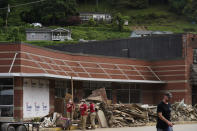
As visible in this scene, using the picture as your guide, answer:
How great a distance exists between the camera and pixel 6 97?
3297 cm

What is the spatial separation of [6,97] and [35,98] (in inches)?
92.6

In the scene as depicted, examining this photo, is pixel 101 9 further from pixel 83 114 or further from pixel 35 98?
pixel 83 114

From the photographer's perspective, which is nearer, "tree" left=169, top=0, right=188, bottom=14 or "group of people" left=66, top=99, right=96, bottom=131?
"group of people" left=66, top=99, right=96, bottom=131

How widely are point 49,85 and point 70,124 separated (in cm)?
600

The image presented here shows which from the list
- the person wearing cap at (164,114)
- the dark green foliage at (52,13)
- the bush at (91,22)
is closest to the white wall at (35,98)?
the person wearing cap at (164,114)

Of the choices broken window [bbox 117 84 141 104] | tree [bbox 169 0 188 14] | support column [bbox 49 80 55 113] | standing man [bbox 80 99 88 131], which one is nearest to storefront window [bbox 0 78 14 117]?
support column [bbox 49 80 55 113]

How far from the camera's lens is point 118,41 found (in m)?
52.5

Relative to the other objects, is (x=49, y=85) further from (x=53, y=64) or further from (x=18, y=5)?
(x=18, y=5)

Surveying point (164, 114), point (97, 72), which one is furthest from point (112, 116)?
point (164, 114)

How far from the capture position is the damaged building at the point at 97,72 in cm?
3297

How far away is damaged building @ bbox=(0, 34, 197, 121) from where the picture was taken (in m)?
33.0

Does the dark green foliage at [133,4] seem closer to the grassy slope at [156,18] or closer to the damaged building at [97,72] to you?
the grassy slope at [156,18]

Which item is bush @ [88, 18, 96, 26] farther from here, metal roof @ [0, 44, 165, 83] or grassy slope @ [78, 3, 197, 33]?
metal roof @ [0, 44, 165, 83]

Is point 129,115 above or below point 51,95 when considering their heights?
below
